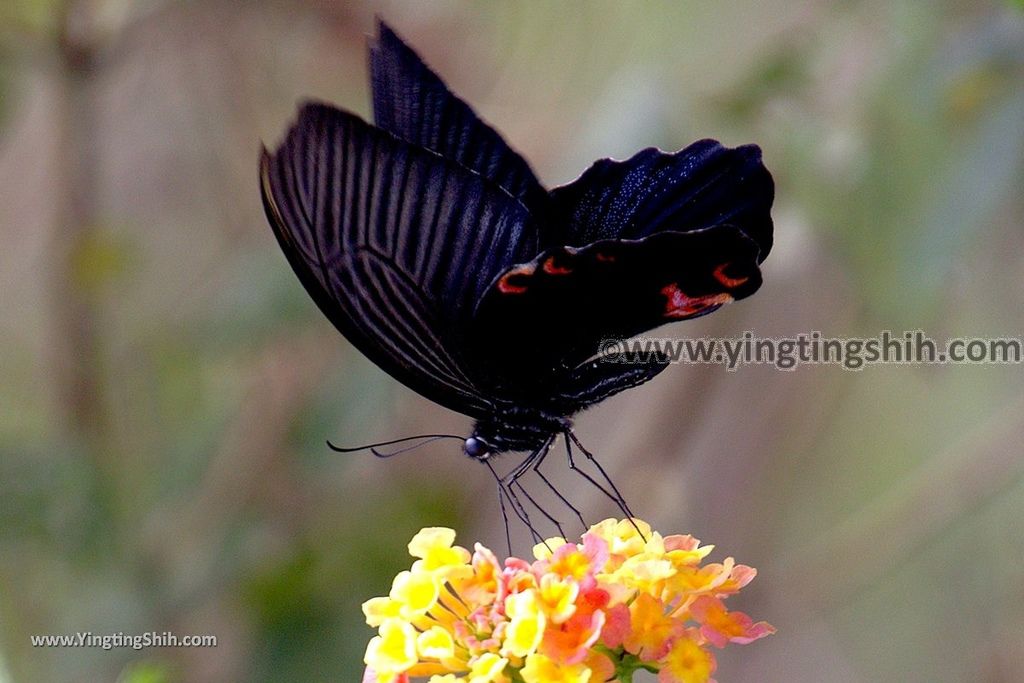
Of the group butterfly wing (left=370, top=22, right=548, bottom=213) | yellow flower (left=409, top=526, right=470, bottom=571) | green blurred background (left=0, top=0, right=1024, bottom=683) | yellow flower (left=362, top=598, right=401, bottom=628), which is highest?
green blurred background (left=0, top=0, right=1024, bottom=683)

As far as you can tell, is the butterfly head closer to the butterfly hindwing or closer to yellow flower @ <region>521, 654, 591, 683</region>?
the butterfly hindwing

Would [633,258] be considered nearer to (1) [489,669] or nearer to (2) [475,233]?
(2) [475,233]

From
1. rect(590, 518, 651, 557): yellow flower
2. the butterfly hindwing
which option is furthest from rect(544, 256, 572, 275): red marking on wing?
rect(590, 518, 651, 557): yellow flower

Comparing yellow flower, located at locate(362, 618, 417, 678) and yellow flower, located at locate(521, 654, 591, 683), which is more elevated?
yellow flower, located at locate(362, 618, 417, 678)

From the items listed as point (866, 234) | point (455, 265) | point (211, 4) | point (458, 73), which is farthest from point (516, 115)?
point (455, 265)

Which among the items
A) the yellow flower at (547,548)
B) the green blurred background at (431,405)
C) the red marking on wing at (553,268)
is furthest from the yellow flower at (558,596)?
the green blurred background at (431,405)

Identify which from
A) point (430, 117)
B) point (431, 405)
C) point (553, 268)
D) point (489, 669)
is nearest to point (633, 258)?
point (553, 268)
